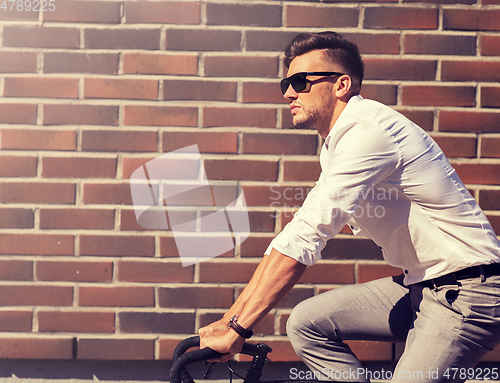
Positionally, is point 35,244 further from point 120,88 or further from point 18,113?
point 120,88

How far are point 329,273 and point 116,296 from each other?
3.64 feet

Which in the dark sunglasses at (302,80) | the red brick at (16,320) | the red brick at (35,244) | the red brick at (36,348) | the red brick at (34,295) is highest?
the dark sunglasses at (302,80)

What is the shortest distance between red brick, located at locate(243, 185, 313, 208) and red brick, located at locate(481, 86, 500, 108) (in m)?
1.00

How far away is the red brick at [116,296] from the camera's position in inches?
76.4

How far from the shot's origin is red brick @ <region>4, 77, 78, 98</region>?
1.90 metres

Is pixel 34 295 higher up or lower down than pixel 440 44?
lower down

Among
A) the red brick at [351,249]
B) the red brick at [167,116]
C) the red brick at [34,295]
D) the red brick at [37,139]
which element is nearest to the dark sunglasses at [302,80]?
the red brick at [167,116]

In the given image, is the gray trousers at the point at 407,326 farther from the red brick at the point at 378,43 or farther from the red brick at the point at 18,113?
the red brick at the point at 18,113

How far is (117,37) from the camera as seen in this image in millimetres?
1900

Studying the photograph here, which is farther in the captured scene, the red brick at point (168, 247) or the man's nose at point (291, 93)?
the red brick at point (168, 247)

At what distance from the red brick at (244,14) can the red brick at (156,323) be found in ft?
4.97

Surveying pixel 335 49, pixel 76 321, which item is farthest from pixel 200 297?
pixel 335 49

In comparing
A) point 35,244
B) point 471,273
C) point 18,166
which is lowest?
point 35,244

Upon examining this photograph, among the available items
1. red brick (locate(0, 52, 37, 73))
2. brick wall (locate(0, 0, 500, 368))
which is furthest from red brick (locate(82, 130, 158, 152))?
red brick (locate(0, 52, 37, 73))
